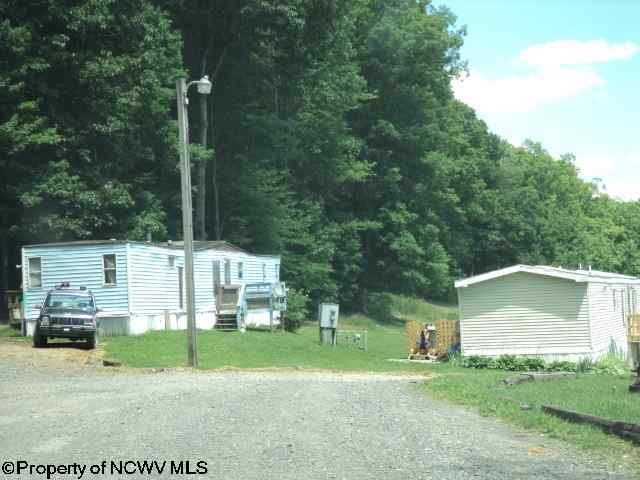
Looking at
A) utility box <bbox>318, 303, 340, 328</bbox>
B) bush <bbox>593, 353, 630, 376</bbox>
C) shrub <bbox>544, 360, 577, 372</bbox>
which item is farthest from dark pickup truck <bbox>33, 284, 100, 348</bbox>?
bush <bbox>593, 353, 630, 376</bbox>

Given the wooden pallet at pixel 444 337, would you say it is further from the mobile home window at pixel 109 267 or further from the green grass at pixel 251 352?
the mobile home window at pixel 109 267

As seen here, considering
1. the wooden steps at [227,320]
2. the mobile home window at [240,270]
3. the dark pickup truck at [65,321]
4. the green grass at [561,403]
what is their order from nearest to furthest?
the green grass at [561,403] → the dark pickup truck at [65,321] → the wooden steps at [227,320] → the mobile home window at [240,270]

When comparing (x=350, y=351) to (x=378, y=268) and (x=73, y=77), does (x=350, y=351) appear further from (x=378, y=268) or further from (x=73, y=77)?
(x=378, y=268)

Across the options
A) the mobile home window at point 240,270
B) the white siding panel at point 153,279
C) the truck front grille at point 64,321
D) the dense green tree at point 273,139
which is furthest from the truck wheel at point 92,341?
the mobile home window at point 240,270

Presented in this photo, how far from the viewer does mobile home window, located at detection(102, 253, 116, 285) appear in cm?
3195

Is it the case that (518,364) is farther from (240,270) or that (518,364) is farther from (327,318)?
(240,270)

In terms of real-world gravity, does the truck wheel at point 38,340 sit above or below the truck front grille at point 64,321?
below

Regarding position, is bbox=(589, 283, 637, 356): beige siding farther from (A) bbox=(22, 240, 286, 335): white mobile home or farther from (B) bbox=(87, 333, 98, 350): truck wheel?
(B) bbox=(87, 333, 98, 350): truck wheel

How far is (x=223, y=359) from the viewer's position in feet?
90.4

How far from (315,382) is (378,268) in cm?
4255

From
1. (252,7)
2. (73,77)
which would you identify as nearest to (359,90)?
(252,7)

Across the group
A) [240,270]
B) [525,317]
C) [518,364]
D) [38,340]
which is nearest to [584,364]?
[518,364]

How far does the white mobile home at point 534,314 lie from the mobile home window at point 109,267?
1210cm

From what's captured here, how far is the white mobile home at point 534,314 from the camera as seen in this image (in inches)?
1242
